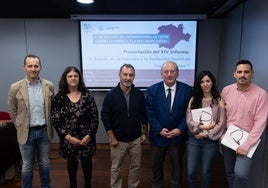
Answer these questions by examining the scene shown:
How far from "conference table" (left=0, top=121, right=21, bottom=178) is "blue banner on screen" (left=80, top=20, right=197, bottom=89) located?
161 cm

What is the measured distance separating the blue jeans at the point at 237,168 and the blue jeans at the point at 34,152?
1.83 meters

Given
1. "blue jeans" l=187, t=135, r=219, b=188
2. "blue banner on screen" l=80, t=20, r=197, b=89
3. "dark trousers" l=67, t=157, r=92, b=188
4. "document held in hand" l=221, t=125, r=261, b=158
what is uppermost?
"blue banner on screen" l=80, t=20, r=197, b=89

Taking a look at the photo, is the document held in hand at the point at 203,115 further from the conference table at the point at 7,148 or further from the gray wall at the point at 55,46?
the conference table at the point at 7,148

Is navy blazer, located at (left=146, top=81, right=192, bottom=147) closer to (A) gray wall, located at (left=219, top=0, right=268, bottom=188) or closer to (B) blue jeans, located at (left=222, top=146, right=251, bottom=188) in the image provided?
(B) blue jeans, located at (left=222, top=146, right=251, bottom=188)

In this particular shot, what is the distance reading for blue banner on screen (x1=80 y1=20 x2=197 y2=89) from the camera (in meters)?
4.03

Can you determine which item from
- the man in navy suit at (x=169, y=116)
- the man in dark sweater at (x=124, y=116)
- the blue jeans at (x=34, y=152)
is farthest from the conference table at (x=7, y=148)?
the man in navy suit at (x=169, y=116)

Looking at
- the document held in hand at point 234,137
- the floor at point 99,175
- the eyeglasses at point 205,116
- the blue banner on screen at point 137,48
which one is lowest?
the floor at point 99,175

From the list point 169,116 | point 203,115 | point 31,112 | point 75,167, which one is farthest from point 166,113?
point 31,112

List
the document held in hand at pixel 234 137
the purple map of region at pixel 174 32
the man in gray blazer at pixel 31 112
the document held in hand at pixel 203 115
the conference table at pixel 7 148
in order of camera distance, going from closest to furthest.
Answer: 1. the document held in hand at pixel 234 137
2. the document held in hand at pixel 203 115
3. the man in gray blazer at pixel 31 112
4. the conference table at pixel 7 148
5. the purple map of region at pixel 174 32

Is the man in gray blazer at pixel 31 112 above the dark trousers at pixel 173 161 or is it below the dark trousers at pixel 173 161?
above

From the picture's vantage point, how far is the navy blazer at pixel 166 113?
7.55 feet

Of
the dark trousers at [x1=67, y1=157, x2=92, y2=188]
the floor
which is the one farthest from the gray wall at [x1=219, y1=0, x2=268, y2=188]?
the dark trousers at [x1=67, y1=157, x2=92, y2=188]

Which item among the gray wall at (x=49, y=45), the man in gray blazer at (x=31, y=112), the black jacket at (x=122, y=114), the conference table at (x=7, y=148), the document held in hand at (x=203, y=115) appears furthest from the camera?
the gray wall at (x=49, y=45)

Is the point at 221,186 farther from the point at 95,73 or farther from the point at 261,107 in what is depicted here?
the point at 95,73
